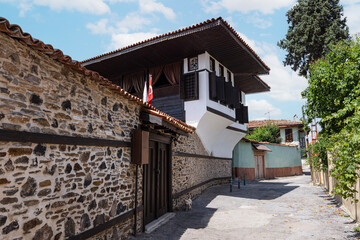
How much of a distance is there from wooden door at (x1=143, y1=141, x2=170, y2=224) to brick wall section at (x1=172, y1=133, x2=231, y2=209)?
0.53m

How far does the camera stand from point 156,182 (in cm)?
666

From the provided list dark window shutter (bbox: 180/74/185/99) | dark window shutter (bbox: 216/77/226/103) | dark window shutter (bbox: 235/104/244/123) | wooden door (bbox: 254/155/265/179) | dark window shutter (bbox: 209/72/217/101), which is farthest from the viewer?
wooden door (bbox: 254/155/265/179)

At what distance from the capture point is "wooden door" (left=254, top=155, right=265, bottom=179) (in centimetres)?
1922

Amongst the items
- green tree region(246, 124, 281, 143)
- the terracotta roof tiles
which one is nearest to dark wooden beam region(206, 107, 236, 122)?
green tree region(246, 124, 281, 143)

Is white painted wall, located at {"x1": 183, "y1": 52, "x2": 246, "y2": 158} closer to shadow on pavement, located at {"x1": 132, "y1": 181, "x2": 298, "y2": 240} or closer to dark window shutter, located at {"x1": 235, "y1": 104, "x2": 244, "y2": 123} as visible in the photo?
dark window shutter, located at {"x1": 235, "y1": 104, "x2": 244, "y2": 123}

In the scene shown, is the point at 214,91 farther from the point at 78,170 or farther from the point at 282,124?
the point at 282,124

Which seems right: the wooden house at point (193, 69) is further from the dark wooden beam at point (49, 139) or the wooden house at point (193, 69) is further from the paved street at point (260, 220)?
the dark wooden beam at point (49, 139)

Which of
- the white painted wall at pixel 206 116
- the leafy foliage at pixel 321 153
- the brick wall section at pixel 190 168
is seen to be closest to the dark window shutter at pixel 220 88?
the white painted wall at pixel 206 116

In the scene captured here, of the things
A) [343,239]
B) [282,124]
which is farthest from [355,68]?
[282,124]

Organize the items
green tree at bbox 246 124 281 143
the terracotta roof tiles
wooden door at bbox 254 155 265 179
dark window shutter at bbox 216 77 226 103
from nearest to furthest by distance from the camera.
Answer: dark window shutter at bbox 216 77 226 103, wooden door at bbox 254 155 265 179, green tree at bbox 246 124 281 143, the terracotta roof tiles

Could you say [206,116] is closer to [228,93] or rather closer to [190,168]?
[228,93]

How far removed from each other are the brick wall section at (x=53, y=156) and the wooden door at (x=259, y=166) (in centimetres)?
1619

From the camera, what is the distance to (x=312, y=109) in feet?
31.0

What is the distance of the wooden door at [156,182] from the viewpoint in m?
6.07
